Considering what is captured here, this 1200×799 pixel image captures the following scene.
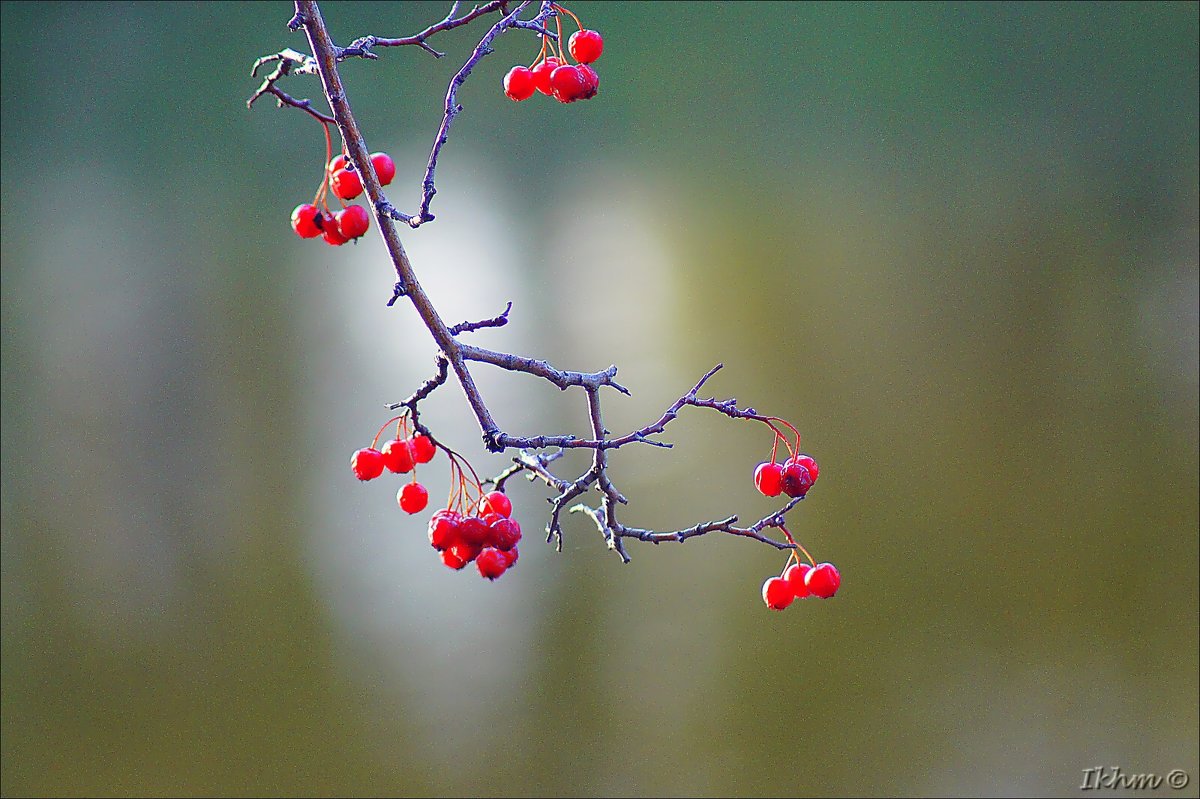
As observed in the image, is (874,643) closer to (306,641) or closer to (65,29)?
(306,641)

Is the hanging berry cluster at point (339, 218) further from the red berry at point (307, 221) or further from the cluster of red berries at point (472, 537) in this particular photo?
the cluster of red berries at point (472, 537)

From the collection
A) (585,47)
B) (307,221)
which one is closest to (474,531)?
(307,221)

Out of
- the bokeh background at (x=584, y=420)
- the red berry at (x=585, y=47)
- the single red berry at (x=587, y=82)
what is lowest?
the bokeh background at (x=584, y=420)

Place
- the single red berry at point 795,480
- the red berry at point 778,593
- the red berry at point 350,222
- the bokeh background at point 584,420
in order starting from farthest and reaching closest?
the bokeh background at point 584,420 → the red berry at point 778,593 → the single red berry at point 795,480 → the red berry at point 350,222

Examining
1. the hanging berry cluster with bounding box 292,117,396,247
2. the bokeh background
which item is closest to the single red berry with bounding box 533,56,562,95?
the hanging berry cluster with bounding box 292,117,396,247

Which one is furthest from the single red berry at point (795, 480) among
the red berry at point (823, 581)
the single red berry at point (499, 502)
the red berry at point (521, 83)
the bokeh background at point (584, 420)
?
the bokeh background at point (584, 420)

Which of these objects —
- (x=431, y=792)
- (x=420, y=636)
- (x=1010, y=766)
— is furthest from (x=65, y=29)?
(x=1010, y=766)

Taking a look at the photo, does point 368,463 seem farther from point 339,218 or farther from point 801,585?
point 801,585
